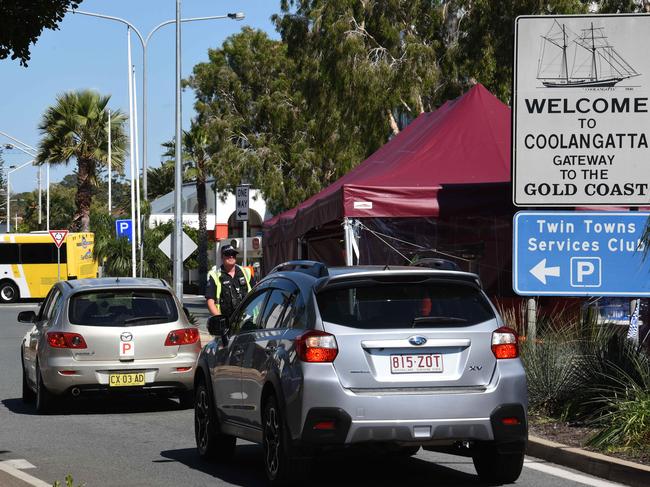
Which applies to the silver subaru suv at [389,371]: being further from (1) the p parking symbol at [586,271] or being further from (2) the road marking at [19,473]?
(1) the p parking symbol at [586,271]

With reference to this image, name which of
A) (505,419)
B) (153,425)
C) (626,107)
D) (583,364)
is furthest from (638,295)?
(153,425)

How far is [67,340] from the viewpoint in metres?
14.0

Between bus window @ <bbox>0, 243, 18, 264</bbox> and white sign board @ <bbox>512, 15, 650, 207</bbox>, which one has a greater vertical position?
white sign board @ <bbox>512, 15, 650, 207</bbox>

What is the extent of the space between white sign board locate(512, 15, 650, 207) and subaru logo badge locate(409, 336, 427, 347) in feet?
15.4

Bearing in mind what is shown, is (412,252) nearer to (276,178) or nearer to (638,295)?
(638,295)

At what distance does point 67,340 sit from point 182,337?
49.8 inches

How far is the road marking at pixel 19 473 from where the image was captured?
8.37 meters

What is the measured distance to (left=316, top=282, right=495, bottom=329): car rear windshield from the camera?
8508mm

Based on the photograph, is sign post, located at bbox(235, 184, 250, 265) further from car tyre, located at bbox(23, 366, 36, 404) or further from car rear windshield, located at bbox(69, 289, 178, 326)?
car rear windshield, located at bbox(69, 289, 178, 326)

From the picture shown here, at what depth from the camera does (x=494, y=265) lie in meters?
19.1

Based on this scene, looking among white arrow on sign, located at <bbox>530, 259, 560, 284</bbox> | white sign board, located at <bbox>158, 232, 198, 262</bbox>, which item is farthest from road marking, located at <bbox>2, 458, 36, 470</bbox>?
white sign board, located at <bbox>158, 232, 198, 262</bbox>

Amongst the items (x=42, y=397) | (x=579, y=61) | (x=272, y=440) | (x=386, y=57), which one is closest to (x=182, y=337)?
(x=42, y=397)

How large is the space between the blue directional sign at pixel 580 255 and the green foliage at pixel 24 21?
497cm

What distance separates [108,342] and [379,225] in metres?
5.96
